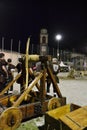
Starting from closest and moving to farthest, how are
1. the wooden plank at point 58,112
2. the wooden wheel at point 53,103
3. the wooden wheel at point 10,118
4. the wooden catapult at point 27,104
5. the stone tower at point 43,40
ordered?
the wooden wheel at point 10,118, the wooden catapult at point 27,104, the wooden plank at point 58,112, the wooden wheel at point 53,103, the stone tower at point 43,40

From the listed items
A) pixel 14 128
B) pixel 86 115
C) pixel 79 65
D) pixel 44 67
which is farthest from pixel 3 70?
pixel 79 65

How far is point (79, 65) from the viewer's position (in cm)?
4138

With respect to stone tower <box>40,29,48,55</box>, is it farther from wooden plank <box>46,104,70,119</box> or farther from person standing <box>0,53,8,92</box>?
wooden plank <box>46,104,70,119</box>

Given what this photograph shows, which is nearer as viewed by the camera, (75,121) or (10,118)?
(75,121)

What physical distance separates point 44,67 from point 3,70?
2.80m

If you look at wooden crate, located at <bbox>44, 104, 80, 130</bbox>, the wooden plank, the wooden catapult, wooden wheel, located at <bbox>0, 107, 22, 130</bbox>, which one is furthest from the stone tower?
wooden wheel, located at <bbox>0, 107, 22, 130</bbox>

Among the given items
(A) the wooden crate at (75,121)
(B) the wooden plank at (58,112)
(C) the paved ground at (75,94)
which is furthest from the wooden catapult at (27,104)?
(C) the paved ground at (75,94)

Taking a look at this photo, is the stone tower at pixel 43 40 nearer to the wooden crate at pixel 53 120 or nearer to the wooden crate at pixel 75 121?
the wooden crate at pixel 53 120

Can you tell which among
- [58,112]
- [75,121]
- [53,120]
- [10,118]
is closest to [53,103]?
[58,112]

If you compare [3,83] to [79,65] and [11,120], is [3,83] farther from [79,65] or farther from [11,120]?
[79,65]

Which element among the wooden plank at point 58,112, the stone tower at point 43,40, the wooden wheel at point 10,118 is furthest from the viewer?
the stone tower at point 43,40

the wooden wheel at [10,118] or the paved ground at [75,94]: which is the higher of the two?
the wooden wheel at [10,118]

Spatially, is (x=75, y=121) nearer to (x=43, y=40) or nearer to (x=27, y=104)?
(x=27, y=104)

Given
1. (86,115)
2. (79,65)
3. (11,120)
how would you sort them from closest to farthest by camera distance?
(86,115) < (11,120) < (79,65)
